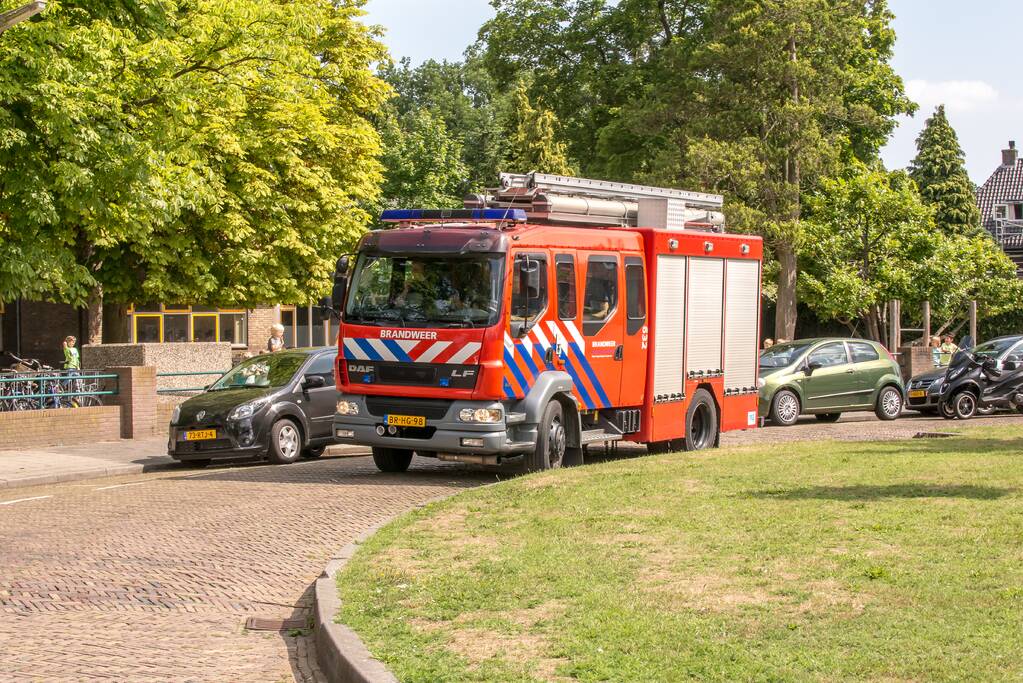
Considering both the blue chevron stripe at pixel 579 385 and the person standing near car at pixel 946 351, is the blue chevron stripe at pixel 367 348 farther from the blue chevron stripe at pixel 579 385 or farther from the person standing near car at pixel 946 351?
the person standing near car at pixel 946 351

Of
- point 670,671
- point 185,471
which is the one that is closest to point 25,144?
point 185,471

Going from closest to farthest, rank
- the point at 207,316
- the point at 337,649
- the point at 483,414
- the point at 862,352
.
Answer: the point at 337,649, the point at 483,414, the point at 862,352, the point at 207,316

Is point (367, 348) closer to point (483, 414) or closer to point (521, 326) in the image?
point (483, 414)

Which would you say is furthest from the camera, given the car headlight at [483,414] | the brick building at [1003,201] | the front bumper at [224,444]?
the brick building at [1003,201]

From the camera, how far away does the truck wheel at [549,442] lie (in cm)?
1573

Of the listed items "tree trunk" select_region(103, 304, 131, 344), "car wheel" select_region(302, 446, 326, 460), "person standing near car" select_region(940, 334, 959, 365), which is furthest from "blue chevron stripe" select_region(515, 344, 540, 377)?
"person standing near car" select_region(940, 334, 959, 365)

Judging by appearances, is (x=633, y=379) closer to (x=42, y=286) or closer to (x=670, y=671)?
(x=42, y=286)

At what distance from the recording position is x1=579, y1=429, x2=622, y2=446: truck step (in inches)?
657

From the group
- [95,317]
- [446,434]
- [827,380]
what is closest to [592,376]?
[446,434]

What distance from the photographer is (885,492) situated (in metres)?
11.9

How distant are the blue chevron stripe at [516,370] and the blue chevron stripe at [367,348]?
1.49 m

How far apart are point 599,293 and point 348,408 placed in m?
3.32

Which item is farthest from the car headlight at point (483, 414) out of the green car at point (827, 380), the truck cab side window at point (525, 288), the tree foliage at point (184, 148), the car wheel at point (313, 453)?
the green car at point (827, 380)

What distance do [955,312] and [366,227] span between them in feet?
62.5
